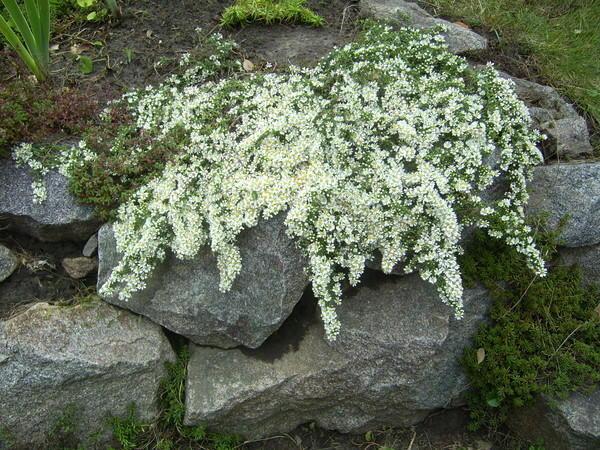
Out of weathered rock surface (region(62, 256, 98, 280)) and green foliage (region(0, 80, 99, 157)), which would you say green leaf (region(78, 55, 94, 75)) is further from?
weathered rock surface (region(62, 256, 98, 280))

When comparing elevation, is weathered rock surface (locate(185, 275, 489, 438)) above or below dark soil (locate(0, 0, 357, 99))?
below

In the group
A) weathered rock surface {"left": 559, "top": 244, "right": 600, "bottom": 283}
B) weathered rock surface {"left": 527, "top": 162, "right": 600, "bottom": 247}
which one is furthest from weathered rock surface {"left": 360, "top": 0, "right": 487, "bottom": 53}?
weathered rock surface {"left": 559, "top": 244, "right": 600, "bottom": 283}

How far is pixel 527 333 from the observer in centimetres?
343

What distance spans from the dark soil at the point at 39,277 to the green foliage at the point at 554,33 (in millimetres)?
3777

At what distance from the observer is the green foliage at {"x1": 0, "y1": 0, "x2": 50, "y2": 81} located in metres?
3.32

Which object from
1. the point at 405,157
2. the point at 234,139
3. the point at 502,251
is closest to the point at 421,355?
the point at 502,251

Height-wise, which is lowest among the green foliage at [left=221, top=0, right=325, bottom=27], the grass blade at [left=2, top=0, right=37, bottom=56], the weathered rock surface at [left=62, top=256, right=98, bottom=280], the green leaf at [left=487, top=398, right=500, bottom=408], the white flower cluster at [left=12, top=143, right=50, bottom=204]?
the green leaf at [left=487, top=398, right=500, bottom=408]

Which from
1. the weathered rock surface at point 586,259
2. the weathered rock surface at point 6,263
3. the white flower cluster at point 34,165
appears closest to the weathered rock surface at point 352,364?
the weathered rock surface at point 586,259

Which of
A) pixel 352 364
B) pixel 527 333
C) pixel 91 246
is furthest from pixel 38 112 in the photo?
pixel 527 333

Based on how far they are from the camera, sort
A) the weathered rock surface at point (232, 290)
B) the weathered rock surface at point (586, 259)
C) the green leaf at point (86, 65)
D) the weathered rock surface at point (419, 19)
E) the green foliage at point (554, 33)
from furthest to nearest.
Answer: the green foliage at point (554, 33)
the weathered rock surface at point (419, 19)
the green leaf at point (86, 65)
the weathered rock surface at point (586, 259)
the weathered rock surface at point (232, 290)

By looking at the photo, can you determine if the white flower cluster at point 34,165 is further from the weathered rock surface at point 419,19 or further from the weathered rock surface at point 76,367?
the weathered rock surface at point 419,19

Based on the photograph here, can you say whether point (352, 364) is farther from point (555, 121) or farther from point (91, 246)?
point (555, 121)

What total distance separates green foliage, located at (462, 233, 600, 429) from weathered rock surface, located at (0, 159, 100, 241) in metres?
2.37

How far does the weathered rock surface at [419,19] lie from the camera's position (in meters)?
4.32
